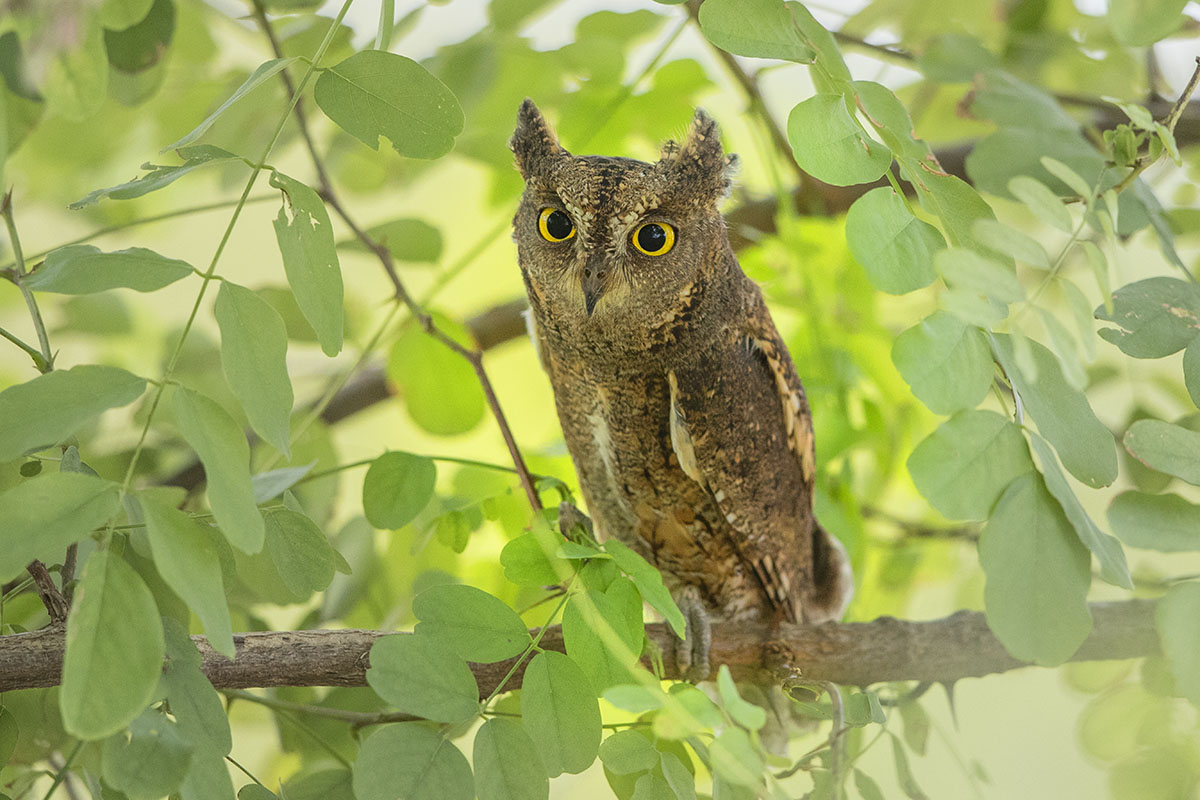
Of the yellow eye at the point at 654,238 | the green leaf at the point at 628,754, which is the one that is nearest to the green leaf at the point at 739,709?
the green leaf at the point at 628,754

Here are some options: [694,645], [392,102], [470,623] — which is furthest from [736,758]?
[392,102]

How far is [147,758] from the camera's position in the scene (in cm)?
60

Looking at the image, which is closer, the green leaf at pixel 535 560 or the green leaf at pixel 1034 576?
the green leaf at pixel 1034 576

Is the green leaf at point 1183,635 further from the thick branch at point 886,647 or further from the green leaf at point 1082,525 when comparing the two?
the thick branch at point 886,647

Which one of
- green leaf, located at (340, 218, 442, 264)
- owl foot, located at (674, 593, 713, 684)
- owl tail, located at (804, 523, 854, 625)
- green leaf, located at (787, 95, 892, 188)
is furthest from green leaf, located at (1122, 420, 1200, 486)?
green leaf, located at (340, 218, 442, 264)

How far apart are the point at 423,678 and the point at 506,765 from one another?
0.09 metres

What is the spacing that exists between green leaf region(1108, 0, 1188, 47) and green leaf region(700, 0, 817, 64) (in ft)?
1.19

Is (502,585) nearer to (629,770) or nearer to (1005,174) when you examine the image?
(629,770)

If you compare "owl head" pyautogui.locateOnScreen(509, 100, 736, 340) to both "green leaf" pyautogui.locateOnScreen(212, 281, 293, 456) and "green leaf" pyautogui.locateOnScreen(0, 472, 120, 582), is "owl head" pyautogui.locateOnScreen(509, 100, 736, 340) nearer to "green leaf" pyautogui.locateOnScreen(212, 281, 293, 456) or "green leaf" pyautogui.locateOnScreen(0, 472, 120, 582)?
"green leaf" pyautogui.locateOnScreen(212, 281, 293, 456)

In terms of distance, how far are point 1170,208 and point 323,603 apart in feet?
4.10

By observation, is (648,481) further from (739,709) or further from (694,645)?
(739,709)

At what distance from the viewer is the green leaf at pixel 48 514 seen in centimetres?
54

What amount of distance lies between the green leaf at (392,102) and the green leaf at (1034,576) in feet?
1.74

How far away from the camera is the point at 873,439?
4.33 feet
